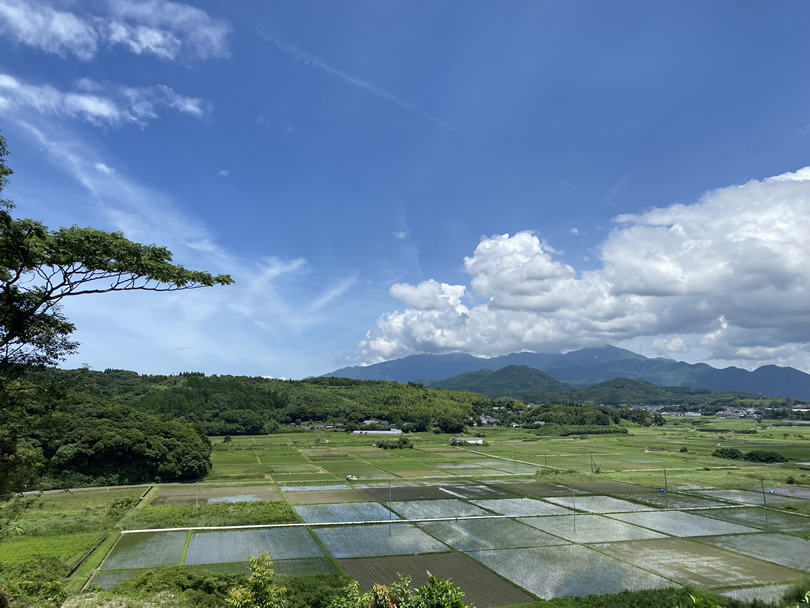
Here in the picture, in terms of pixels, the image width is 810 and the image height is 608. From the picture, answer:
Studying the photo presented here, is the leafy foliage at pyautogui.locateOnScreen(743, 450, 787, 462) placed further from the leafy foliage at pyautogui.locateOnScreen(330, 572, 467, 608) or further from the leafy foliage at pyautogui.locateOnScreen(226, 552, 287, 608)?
the leafy foliage at pyautogui.locateOnScreen(226, 552, 287, 608)

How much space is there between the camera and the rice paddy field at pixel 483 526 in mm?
28719

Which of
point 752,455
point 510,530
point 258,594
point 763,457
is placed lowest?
point 763,457

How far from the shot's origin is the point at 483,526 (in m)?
39.8

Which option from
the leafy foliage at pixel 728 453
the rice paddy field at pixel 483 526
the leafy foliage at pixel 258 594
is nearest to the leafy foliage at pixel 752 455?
the leafy foliage at pixel 728 453

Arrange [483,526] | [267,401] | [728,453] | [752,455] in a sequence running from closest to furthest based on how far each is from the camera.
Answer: [483,526] < [752,455] < [728,453] < [267,401]

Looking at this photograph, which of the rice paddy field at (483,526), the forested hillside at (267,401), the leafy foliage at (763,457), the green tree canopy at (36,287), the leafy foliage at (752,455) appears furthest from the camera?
the forested hillside at (267,401)

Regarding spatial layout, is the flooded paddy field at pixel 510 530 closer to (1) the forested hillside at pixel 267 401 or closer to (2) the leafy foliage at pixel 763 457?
(2) the leafy foliage at pixel 763 457

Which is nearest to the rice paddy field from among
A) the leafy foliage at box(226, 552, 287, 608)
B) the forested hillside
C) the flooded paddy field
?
the flooded paddy field

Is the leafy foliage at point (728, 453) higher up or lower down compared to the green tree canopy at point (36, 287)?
lower down

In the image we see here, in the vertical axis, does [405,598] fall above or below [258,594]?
above

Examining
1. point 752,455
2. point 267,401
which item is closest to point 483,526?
point 752,455

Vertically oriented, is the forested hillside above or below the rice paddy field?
above

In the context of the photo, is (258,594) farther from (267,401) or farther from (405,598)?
(267,401)

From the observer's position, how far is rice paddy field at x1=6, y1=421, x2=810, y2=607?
28719 millimetres
